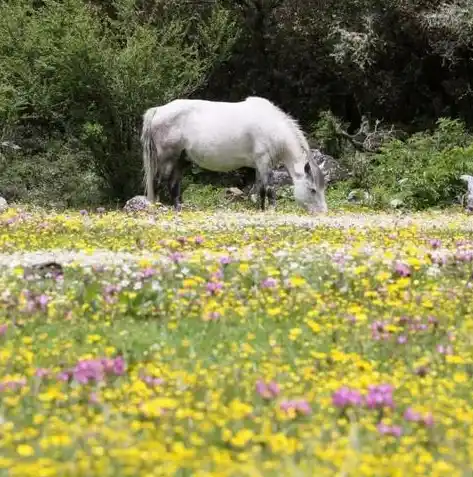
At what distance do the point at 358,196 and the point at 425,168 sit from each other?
6.96 feet

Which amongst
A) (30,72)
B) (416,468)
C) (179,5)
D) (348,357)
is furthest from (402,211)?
(416,468)

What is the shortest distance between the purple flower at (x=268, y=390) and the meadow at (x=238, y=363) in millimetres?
13

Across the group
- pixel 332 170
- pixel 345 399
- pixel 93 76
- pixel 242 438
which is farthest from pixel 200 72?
pixel 242 438

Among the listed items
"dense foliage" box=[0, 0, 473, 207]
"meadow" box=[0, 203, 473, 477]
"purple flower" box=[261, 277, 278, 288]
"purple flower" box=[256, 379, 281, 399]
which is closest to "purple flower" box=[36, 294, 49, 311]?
"meadow" box=[0, 203, 473, 477]

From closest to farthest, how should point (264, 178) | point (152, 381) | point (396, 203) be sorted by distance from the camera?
point (152, 381) → point (264, 178) → point (396, 203)

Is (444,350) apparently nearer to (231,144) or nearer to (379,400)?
(379,400)

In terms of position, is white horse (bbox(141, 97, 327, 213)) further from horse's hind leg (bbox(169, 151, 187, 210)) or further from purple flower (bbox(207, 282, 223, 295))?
purple flower (bbox(207, 282, 223, 295))

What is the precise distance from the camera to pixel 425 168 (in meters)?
25.3

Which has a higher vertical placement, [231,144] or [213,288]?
[213,288]

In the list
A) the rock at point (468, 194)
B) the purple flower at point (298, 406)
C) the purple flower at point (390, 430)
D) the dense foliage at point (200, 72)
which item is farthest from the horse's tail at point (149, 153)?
the purple flower at point (390, 430)

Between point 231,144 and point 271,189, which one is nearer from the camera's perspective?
point 271,189

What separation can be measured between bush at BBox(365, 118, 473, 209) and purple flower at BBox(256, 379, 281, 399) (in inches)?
769

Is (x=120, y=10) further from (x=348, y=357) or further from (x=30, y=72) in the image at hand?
(x=348, y=357)

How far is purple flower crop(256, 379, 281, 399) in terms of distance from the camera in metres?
4.94
